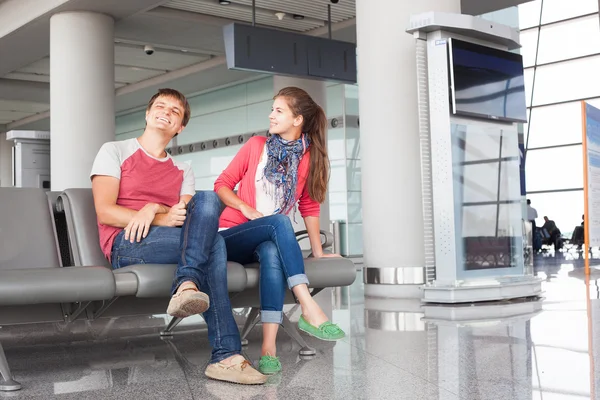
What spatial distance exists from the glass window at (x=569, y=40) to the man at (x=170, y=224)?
18952 mm

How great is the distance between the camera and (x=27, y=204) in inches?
162

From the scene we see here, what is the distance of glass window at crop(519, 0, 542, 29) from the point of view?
71.7ft

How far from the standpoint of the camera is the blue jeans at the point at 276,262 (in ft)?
11.3

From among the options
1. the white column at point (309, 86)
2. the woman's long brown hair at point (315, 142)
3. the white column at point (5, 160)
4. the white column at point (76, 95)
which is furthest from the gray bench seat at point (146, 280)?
the white column at point (5, 160)

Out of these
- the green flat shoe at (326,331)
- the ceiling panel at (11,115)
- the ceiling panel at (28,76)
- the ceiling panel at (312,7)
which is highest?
the ceiling panel at (11,115)

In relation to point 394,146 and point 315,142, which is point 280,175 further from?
point 394,146

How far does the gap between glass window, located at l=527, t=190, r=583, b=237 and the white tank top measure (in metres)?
18.6

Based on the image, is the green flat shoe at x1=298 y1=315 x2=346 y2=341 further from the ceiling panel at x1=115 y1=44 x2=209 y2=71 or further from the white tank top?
the ceiling panel at x1=115 y1=44 x2=209 y2=71

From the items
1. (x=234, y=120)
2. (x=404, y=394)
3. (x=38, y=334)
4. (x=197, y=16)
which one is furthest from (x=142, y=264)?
(x=234, y=120)

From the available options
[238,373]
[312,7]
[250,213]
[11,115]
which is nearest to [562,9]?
[312,7]

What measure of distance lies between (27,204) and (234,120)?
14.8 m

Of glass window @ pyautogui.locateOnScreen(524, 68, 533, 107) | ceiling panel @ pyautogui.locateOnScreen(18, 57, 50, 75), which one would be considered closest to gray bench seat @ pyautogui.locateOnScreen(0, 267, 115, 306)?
ceiling panel @ pyautogui.locateOnScreen(18, 57, 50, 75)

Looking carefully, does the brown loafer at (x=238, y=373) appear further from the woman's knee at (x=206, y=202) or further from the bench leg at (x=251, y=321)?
the bench leg at (x=251, y=321)

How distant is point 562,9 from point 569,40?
1.08 metres
